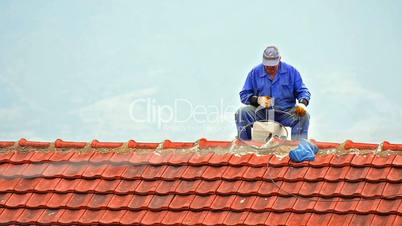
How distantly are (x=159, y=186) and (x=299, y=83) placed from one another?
270cm

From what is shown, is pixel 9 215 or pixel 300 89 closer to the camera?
pixel 9 215

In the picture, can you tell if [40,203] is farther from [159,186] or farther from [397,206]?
[397,206]

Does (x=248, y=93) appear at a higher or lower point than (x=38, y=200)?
higher

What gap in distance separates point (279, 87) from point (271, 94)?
0.14 metres

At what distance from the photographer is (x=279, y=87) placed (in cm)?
1377

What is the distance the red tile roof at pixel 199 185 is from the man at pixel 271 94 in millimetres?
1042

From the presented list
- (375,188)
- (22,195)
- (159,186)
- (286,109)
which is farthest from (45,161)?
(375,188)

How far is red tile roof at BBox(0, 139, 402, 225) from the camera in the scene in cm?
1138

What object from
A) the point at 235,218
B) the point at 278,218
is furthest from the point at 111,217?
the point at 278,218

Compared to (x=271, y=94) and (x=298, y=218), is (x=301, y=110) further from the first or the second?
(x=298, y=218)

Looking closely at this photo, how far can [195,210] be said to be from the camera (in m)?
11.6

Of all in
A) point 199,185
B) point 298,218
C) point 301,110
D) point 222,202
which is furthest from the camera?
point 301,110

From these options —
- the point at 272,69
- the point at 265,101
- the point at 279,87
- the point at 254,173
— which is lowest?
the point at 254,173

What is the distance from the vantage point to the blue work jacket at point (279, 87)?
1375 cm
